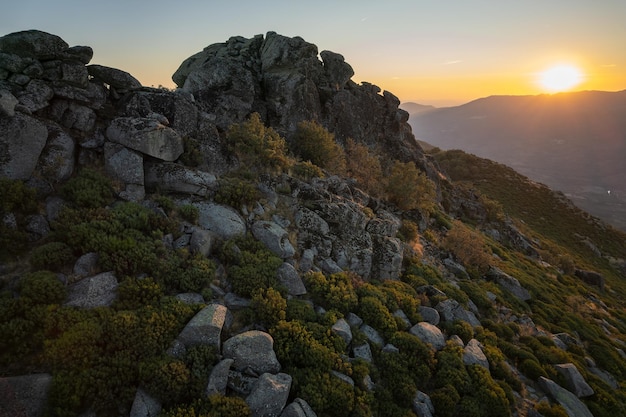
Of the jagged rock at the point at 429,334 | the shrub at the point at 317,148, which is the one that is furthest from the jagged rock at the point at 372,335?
the shrub at the point at 317,148

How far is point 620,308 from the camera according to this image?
3325 cm

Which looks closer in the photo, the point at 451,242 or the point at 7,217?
the point at 7,217

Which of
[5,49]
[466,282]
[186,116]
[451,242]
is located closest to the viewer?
[5,49]

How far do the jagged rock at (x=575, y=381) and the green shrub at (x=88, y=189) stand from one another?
2462cm

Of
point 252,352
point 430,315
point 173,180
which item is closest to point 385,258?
point 430,315

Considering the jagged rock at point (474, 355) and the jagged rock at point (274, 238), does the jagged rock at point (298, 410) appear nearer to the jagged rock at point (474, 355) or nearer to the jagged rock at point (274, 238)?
the jagged rock at point (274, 238)

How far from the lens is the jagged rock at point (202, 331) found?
32.6ft

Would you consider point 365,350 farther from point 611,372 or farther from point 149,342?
point 611,372

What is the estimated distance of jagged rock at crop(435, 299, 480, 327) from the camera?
677 inches

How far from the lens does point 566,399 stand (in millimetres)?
14961

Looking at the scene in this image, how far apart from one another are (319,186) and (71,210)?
43.3 ft

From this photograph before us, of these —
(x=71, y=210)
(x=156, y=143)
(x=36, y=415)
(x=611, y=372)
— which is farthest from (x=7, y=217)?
(x=611, y=372)

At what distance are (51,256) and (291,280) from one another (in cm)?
883

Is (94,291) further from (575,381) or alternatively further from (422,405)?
(575,381)
